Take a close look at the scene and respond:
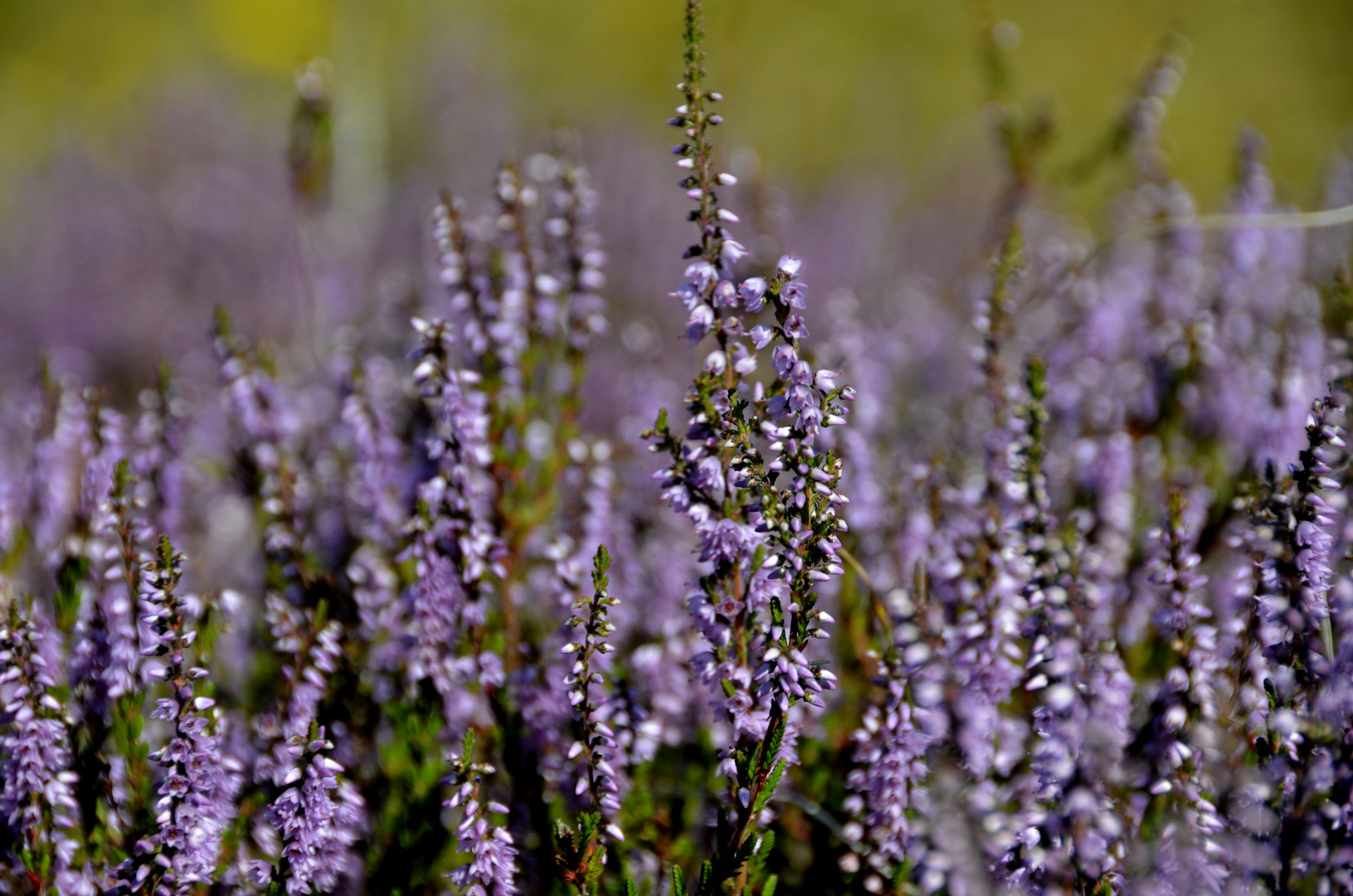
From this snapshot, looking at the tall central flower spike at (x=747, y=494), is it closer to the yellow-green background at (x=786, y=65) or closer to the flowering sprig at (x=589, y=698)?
the flowering sprig at (x=589, y=698)

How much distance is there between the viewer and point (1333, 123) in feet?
46.5

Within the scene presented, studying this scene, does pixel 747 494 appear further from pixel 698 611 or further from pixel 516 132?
pixel 516 132

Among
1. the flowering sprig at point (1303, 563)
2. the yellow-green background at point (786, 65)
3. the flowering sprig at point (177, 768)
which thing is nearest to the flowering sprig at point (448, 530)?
the flowering sprig at point (177, 768)

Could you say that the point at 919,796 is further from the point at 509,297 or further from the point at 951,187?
the point at 951,187

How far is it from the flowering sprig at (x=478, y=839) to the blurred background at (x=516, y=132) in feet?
9.10

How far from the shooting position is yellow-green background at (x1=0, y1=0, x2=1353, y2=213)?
48.9ft

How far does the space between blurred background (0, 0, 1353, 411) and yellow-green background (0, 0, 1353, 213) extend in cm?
7

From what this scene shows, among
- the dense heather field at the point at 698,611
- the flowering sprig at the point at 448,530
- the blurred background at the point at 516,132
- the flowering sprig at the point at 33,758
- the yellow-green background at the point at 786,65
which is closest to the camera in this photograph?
the dense heather field at the point at 698,611

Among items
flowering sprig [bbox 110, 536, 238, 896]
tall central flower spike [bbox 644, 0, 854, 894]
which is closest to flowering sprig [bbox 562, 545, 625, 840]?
tall central flower spike [bbox 644, 0, 854, 894]

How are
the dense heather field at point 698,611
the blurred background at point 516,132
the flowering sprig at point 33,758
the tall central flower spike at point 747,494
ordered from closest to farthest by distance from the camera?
the tall central flower spike at point 747,494 → the dense heather field at point 698,611 → the flowering sprig at point 33,758 → the blurred background at point 516,132

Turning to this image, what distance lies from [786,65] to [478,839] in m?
19.6

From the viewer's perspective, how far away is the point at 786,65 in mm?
19469

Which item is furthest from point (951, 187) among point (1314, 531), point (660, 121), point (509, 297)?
point (1314, 531)

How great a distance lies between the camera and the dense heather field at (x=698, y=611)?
237 cm
